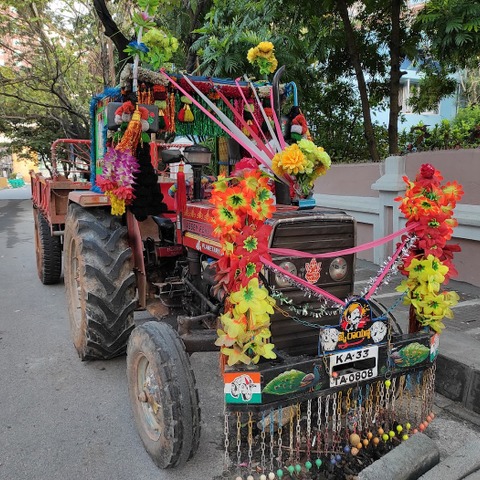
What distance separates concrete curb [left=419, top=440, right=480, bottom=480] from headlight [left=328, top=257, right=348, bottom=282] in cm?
124

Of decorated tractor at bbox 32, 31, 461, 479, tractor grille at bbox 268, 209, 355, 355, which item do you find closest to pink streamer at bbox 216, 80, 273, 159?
decorated tractor at bbox 32, 31, 461, 479

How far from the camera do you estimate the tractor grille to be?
2850 millimetres

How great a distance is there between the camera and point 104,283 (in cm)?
363

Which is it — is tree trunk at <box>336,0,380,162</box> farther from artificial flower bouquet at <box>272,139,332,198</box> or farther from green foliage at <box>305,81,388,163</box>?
artificial flower bouquet at <box>272,139,332,198</box>

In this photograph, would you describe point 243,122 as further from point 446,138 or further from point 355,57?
point 355,57

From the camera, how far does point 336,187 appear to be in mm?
8539

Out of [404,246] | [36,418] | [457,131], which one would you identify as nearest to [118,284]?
[36,418]

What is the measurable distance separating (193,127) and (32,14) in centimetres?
1596

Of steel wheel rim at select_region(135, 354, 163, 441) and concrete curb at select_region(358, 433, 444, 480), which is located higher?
steel wheel rim at select_region(135, 354, 163, 441)

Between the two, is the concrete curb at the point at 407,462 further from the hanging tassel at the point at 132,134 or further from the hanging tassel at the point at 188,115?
the hanging tassel at the point at 188,115

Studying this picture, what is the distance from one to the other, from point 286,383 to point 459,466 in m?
1.19

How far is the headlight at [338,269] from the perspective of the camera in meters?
3.11

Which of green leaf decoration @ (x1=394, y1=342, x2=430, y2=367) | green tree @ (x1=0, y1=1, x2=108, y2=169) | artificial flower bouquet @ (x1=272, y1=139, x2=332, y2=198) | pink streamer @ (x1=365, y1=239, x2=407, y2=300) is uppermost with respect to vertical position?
green tree @ (x1=0, y1=1, x2=108, y2=169)

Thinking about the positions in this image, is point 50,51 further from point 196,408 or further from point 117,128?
point 196,408
